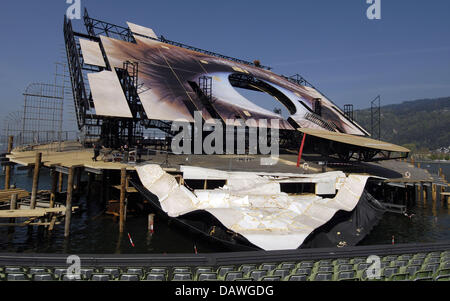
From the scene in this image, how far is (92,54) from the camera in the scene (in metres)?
39.5

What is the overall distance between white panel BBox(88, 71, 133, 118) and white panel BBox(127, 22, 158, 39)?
1911 cm

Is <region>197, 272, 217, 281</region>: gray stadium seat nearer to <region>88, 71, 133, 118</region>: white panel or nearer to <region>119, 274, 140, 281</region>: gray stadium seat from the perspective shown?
<region>119, 274, 140, 281</region>: gray stadium seat

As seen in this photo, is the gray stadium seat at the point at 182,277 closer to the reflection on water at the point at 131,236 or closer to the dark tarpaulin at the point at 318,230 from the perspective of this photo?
the dark tarpaulin at the point at 318,230

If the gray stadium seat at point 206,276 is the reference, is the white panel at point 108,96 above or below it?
above

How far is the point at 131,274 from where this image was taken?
932 cm

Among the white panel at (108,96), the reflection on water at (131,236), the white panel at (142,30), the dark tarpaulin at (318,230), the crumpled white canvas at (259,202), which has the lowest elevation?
the reflection on water at (131,236)

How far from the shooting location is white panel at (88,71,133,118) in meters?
31.1

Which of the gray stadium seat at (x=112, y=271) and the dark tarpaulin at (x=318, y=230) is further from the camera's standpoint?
the dark tarpaulin at (x=318, y=230)

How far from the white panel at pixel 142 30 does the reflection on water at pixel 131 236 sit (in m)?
36.0

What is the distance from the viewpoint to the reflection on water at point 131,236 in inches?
744

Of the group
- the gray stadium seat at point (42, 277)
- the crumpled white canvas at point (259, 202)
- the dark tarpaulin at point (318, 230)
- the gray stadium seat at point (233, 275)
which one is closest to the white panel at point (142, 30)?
the crumpled white canvas at point (259, 202)

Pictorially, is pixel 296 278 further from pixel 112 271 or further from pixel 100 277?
pixel 100 277

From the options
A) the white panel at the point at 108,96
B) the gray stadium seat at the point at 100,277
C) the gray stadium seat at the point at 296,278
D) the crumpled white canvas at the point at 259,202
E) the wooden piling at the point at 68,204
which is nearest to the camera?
the gray stadium seat at the point at 100,277

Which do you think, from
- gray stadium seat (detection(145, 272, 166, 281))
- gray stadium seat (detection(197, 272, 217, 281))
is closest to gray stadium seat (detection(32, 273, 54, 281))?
gray stadium seat (detection(145, 272, 166, 281))
